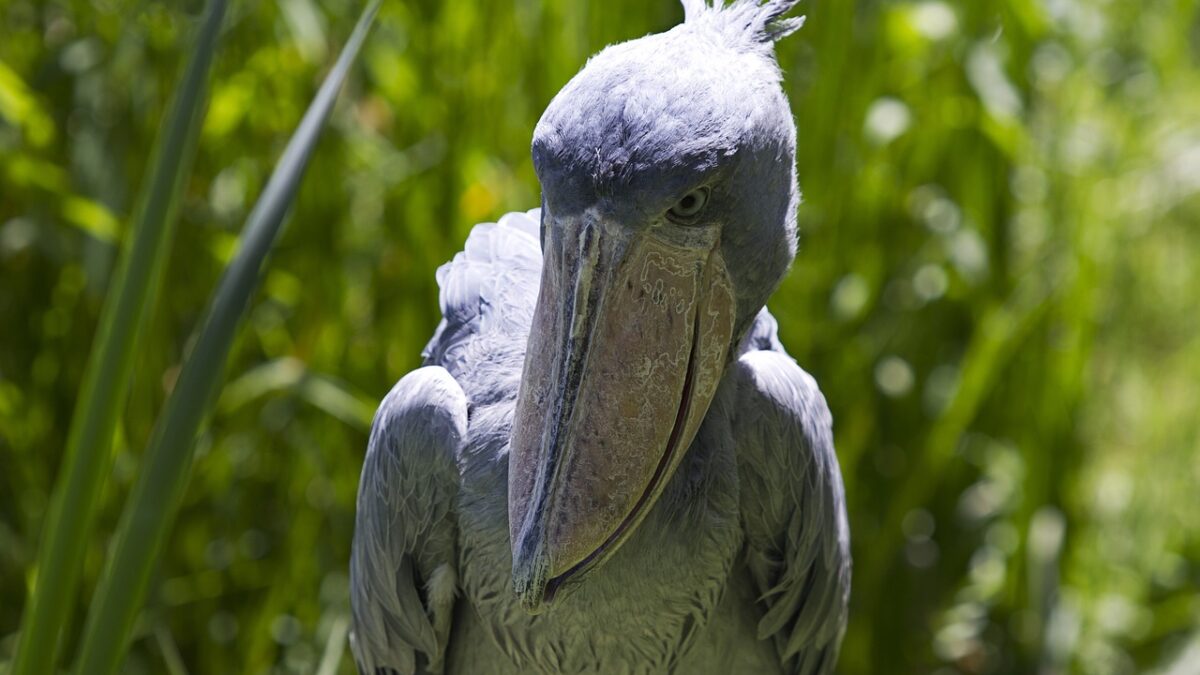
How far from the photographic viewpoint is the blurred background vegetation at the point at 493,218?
7.09 ft

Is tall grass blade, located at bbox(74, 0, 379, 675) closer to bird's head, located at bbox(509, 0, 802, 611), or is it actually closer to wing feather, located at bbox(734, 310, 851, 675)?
bird's head, located at bbox(509, 0, 802, 611)

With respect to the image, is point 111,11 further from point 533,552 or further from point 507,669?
point 533,552

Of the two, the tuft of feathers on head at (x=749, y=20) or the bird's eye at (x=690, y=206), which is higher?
the tuft of feathers on head at (x=749, y=20)

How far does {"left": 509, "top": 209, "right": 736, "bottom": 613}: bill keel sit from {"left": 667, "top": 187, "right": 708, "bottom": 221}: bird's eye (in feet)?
0.03

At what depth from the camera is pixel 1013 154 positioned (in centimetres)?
222

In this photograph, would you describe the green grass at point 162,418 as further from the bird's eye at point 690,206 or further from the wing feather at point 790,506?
the wing feather at point 790,506

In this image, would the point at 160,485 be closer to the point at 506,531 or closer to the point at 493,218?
the point at 506,531

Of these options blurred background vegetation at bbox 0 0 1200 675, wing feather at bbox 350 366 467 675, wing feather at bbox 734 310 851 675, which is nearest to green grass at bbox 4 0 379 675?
wing feather at bbox 350 366 467 675

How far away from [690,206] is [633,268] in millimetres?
68

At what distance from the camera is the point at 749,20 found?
43.8 inches

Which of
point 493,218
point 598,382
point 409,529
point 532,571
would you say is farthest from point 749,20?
point 493,218

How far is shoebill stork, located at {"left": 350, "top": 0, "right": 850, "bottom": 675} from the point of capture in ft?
3.24

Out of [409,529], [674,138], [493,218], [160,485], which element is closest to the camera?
[674,138]

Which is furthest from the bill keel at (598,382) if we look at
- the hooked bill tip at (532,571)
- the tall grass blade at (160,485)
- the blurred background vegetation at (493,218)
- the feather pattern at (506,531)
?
the blurred background vegetation at (493,218)
